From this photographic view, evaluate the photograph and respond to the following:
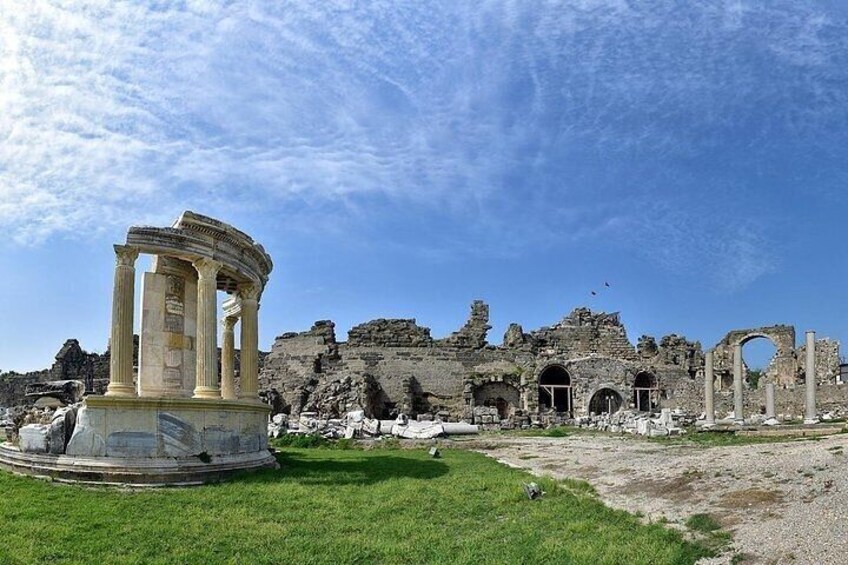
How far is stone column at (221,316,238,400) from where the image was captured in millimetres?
16766

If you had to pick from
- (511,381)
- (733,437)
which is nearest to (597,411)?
(511,381)

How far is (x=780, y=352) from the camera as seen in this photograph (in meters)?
41.7

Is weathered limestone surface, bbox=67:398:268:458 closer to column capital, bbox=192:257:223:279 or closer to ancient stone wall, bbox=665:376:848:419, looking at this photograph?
column capital, bbox=192:257:223:279

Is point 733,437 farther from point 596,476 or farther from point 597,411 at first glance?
point 597,411

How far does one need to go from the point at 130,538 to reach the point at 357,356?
27828 mm

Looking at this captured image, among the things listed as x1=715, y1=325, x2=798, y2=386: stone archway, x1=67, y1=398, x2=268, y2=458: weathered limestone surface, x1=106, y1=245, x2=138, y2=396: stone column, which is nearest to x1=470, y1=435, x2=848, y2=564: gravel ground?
x1=67, y1=398, x2=268, y2=458: weathered limestone surface

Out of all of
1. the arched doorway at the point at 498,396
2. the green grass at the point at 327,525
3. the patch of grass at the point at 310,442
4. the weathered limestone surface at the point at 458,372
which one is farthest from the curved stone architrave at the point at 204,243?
the arched doorway at the point at 498,396

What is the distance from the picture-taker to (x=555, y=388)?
37.8 m

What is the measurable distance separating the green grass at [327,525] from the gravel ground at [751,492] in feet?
2.01

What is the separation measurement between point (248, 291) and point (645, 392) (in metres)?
29.3

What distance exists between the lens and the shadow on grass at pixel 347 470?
1227 centimetres

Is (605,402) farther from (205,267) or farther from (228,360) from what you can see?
(205,267)

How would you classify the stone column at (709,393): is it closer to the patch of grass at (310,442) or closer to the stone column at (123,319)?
the patch of grass at (310,442)

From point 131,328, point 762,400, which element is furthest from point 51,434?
point 762,400
